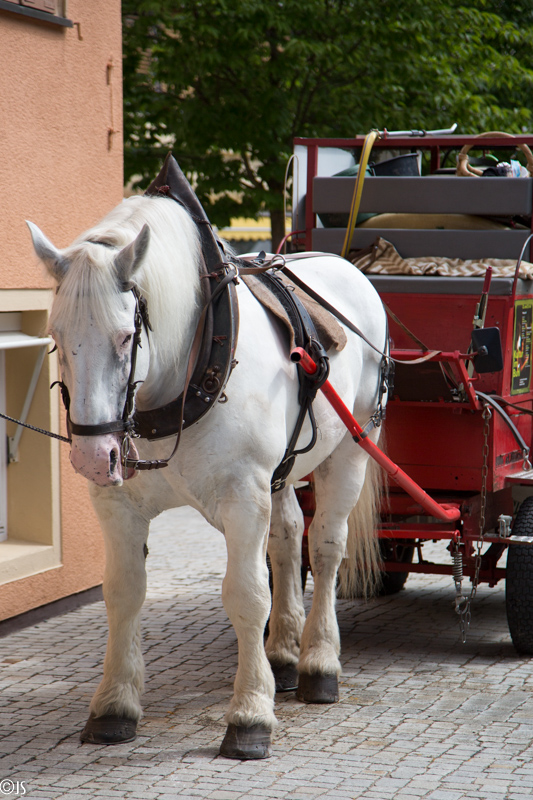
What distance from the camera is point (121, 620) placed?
3871 millimetres

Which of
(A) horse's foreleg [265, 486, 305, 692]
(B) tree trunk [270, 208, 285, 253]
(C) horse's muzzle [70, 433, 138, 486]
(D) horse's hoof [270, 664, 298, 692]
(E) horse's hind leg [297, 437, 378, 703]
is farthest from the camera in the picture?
(B) tree trunk [270, 208, 285, 253]

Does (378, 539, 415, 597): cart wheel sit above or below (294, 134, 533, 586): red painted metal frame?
below

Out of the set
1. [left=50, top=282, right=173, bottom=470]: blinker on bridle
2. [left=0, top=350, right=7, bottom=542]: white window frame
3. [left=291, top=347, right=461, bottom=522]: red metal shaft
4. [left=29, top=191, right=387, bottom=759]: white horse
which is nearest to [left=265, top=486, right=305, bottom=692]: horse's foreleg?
[left=29, top=191, right=387, bottom=759]: white horse

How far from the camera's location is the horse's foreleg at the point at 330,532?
4449 millimetres

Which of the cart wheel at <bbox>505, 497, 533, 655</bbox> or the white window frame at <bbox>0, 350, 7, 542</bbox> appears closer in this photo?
the cart wheel at <bbox>505, 497, 533, 655</bbox>

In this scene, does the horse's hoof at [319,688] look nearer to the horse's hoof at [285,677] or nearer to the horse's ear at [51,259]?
the horse's hoof at [285,677]

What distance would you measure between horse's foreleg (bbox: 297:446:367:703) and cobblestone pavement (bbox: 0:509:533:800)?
313mm

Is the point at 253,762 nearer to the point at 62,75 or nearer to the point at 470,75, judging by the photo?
the point at 62,75

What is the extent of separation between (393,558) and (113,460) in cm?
297

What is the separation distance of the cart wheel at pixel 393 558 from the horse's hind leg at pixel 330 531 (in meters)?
0.82

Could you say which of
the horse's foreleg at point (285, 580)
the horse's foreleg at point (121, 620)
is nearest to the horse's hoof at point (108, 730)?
the horse's foreleg at point (121, 620)

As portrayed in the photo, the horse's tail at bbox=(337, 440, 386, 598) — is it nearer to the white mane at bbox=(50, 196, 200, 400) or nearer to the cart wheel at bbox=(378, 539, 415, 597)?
the cart wheel at bbox=(378, 539, 415, 597)

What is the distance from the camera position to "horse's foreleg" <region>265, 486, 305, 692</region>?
4.71 m

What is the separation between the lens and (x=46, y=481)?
19.0 feet
